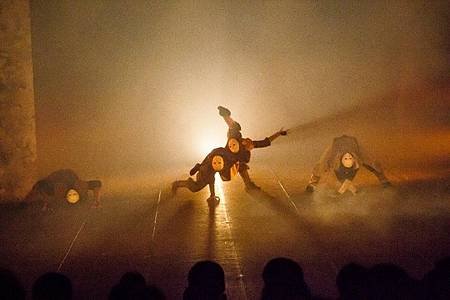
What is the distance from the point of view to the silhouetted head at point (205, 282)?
4711mm

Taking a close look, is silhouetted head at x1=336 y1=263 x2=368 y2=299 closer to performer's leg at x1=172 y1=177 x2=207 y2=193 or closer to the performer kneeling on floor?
the performer kneeling on floor

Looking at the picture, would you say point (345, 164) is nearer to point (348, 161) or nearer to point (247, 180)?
point (348, 161)

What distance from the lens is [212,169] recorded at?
33.8ft

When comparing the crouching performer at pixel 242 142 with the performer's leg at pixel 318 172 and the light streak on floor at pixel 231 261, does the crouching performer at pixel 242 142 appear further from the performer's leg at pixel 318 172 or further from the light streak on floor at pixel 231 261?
the performer's leg at pixel 318 172

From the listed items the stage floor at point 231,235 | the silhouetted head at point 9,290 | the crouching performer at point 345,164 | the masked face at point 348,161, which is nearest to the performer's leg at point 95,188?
the stage floor at point 231,235

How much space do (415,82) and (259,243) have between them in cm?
892

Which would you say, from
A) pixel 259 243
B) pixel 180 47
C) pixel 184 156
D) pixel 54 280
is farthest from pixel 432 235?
pixel 180 47

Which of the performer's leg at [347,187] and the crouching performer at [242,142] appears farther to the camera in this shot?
the crouching performer at [242,142]

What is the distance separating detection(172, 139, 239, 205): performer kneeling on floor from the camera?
33.8 ft

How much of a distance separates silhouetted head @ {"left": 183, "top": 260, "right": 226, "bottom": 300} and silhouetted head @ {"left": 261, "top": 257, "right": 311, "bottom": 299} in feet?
1.21

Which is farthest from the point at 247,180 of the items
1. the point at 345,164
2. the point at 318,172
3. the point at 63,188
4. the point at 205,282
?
the point at 205,282

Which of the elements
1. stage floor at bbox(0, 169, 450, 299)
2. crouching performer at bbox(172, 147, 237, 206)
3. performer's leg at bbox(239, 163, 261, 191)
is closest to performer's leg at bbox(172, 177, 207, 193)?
crouching performer at bbox(172, 147, 237, 206)

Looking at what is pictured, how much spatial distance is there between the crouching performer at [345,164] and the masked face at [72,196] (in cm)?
392

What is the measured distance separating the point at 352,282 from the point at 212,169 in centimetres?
573
